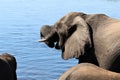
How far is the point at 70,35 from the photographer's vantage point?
24.3 ft

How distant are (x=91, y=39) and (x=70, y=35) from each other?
Answer: 517mm

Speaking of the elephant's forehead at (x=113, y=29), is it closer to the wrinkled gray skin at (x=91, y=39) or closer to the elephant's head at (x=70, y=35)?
the wrinkled gray skin at (x=91, y=39)

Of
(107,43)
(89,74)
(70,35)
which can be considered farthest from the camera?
(70,35)

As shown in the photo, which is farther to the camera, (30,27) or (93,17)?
(30,27)

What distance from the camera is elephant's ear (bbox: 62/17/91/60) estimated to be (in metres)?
6.79

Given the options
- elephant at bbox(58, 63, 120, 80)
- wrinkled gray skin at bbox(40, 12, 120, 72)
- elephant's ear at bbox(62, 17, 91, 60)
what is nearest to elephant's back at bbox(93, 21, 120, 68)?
wrinkled gray skin at bbox(40, 12, 120, 72)

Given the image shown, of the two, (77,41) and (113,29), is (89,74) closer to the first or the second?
(113,29)

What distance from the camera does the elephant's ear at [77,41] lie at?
22.3 ft

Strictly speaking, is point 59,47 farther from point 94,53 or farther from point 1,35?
point 1,35

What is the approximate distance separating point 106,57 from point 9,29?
1142 cm

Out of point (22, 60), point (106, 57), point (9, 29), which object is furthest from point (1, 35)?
point (106, 57)

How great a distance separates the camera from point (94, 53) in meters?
6.91

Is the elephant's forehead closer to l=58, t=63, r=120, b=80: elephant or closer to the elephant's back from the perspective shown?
the elephant's back

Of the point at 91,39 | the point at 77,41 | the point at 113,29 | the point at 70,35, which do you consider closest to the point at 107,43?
the point at 113,29
